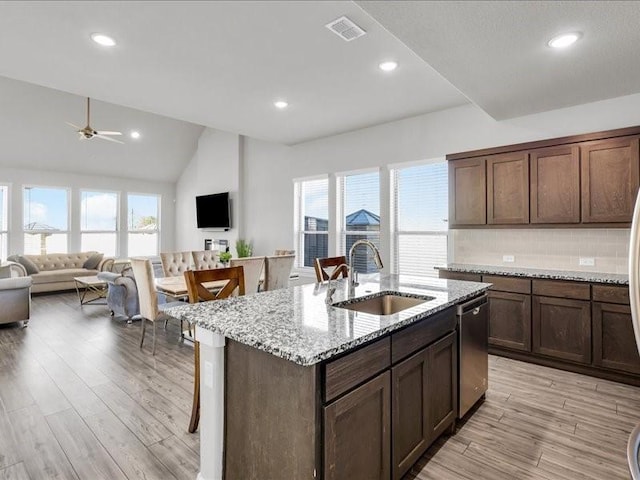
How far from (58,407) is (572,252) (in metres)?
5.05

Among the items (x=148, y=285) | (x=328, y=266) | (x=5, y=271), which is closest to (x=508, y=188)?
(x=328, y=266)

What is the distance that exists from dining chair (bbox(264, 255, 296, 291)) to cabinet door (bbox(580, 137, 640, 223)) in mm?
3503

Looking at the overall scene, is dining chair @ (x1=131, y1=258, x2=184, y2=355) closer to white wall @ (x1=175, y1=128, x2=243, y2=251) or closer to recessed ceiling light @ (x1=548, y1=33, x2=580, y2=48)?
white wall @ (x1=175, y1=128, x2=243, y2=251)

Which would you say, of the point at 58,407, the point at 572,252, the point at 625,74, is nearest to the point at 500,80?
the point at 625,74

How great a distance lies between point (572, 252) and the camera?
389 centimetres

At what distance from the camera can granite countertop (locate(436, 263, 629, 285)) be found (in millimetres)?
3244

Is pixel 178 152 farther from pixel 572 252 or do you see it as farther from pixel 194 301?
pixel 572 252

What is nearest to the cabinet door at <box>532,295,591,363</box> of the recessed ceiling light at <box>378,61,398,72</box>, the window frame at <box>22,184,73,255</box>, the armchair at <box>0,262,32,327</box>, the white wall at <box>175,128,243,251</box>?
the recessed ceiling light at <box>378,61,398,72</box>

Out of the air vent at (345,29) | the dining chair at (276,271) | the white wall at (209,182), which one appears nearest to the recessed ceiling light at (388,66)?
the air vent at (345,29)

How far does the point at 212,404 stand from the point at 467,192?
3.72m

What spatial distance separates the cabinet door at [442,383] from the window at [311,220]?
4.04m

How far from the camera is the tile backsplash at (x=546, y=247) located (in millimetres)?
3658

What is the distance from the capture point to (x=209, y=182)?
27.7 feet

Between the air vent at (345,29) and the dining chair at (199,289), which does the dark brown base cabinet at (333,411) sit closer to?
the dining chair at (199,289)
